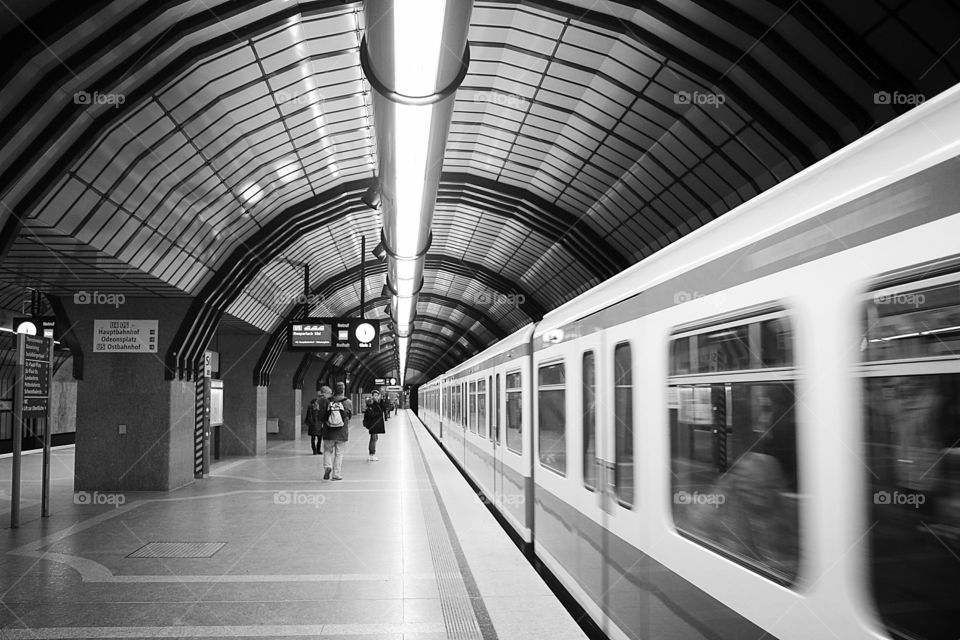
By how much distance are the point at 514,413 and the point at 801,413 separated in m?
6.58

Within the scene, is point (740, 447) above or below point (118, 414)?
above

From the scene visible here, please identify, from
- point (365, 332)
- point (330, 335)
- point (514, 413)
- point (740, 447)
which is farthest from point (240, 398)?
point (740, 447)

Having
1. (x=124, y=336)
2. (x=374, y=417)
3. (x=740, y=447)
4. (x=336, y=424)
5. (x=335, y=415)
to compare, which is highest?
(x=124, y=336)

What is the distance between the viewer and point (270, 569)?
7805 millimetres

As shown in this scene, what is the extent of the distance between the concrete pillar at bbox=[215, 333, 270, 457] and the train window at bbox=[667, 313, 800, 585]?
19.0 m

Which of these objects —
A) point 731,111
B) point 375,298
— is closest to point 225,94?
point 731,111

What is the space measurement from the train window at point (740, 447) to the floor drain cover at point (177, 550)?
6511 mm

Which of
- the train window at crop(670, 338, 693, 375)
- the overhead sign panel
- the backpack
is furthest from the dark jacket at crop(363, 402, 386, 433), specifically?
the train window at crop(670, 338, 693, 375)

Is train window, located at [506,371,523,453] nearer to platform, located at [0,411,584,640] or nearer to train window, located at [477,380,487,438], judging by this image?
platform, located at [0,411,584,640]

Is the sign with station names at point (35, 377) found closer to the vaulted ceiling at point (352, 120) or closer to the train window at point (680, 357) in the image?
the vaulted ceiling at point (352, 120)

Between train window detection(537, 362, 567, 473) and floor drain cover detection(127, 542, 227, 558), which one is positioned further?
floor drain cover detection(127, 542, 227, 558)

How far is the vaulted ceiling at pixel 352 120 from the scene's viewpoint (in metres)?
7.56

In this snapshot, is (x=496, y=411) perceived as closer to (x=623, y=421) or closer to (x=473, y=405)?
(x=473, y=405)

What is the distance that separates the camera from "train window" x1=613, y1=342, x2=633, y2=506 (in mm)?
4664
